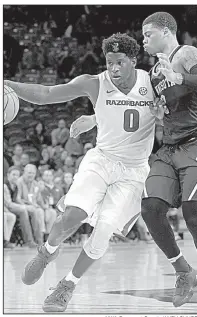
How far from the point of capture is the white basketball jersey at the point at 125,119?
5477 mm

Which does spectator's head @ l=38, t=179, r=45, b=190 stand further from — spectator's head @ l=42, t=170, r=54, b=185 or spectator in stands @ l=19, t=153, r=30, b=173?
spectator in stands @ l=19, t=153, r=30, b=173

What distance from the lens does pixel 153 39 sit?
5.33m

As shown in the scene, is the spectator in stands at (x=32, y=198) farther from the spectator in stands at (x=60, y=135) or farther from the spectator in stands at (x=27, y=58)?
the spectator in stands at (x=27, y=58)

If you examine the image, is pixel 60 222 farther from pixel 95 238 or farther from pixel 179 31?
pixel 179 31

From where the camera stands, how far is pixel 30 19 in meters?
14.6

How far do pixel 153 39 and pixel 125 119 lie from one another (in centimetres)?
65

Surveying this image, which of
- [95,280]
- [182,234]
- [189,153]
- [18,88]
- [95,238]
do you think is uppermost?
[18,88]

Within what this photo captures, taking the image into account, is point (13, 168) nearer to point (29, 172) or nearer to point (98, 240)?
point (29, 172)

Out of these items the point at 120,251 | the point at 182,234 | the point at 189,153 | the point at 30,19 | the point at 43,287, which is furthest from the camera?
the point at 30,19

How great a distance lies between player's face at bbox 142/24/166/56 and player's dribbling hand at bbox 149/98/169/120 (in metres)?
0.40

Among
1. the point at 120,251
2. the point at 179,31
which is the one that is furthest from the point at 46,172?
the point at 179,31

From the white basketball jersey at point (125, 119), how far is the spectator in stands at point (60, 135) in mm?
6207

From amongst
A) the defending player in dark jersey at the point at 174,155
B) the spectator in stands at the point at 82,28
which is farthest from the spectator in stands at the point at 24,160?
the defending player in dark jersey at the point at 174,155

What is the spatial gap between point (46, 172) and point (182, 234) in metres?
3.00
